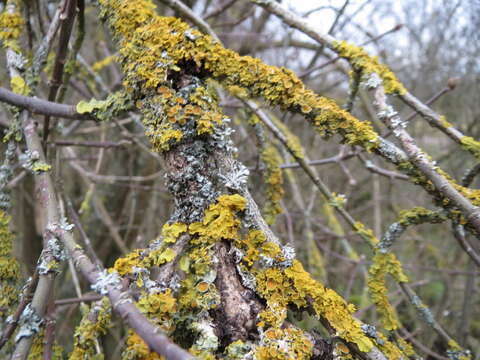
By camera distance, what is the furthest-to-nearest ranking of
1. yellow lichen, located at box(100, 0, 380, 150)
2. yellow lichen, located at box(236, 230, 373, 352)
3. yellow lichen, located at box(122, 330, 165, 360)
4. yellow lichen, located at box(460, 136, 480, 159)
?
yellow lichen, located at box(460, 136, 480, 159) < yellow lichen, located at box(100, 0, 380, 150) < yellow lichen, located at box(236, 230, 373, 352) < yellow lichen, located at box(122, 330, 165, 360)

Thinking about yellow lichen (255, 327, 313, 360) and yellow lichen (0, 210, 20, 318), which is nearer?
yellow lichen (255, 327, 313, 360)

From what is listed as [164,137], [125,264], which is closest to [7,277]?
[125,264]

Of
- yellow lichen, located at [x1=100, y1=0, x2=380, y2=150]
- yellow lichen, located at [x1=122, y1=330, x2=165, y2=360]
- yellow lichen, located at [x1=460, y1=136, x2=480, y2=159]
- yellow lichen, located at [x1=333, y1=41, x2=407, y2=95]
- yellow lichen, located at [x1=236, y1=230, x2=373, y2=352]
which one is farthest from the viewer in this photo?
yellow lichen, located at [x1=333, y1=41, x2=407, y2=95]

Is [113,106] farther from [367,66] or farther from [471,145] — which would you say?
[471,145]

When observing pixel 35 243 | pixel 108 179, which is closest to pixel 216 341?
pixel 108 179

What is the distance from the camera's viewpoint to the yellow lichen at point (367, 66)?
101cm

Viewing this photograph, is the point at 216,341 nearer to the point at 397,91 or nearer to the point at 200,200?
the point at 200,200

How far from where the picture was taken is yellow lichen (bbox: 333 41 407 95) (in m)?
1.01

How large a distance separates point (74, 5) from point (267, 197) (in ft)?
2.36

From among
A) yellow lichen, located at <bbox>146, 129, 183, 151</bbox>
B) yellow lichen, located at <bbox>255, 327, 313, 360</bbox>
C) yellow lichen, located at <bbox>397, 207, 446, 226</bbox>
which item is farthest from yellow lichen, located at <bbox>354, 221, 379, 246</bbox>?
yellow lichen, located at <bbox>146, 129, 183, 151</bbox>

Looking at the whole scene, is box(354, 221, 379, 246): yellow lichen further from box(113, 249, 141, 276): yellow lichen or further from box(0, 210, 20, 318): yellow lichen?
box(0, 210, 20, 318): yellow lichen

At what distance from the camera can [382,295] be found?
36.4 inches

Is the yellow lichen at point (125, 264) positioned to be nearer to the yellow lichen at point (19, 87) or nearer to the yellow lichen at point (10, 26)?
the yellow lichen at point (19, 87)

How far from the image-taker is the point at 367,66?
1.01m
